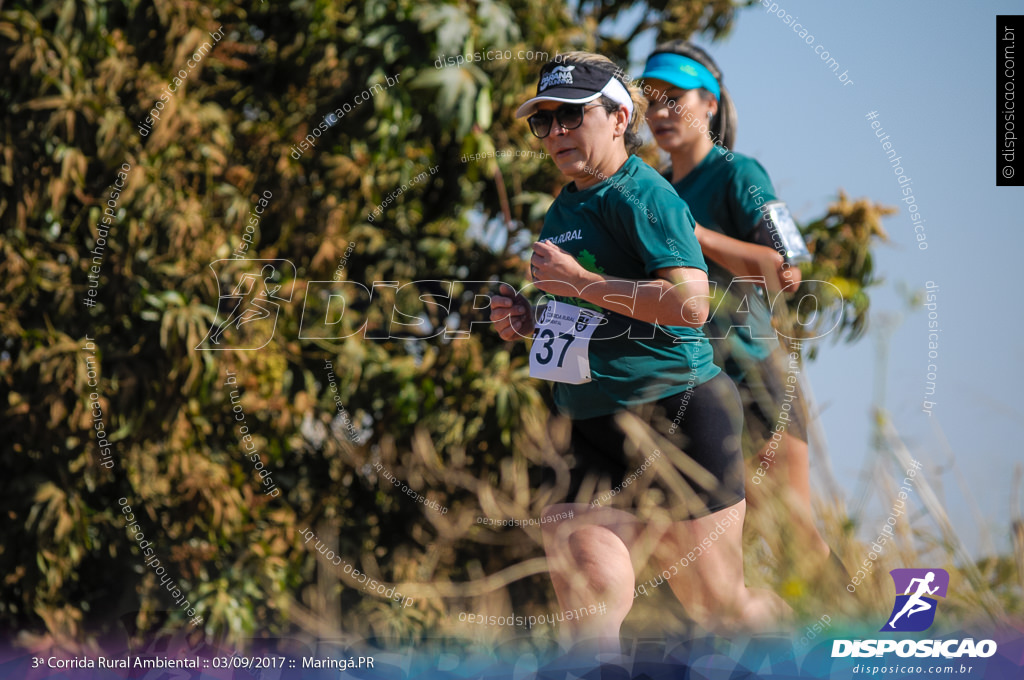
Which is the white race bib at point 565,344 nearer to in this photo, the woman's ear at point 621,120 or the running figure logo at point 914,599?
the woman's ear at point 621,120

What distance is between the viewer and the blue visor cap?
2445 millimetres

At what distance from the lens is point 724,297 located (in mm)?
2434

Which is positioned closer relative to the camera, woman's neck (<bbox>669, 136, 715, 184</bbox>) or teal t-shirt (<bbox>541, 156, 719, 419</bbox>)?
teal t-shirt (<bbox>541, 156, 719, 419</bbox>)

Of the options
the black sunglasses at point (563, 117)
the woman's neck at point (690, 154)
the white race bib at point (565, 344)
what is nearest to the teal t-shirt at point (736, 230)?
the woman's neck at point (690, 154)

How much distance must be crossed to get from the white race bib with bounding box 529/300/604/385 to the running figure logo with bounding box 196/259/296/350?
7.43 feet

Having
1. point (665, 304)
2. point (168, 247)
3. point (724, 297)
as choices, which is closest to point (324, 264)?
point (168, 247)

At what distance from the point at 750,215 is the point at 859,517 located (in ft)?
2.90

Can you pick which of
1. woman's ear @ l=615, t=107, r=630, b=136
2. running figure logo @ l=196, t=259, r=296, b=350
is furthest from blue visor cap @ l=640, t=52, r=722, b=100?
running figure logo @ l=196, t=259, r=296, b=350

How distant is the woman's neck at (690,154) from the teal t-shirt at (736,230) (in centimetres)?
5

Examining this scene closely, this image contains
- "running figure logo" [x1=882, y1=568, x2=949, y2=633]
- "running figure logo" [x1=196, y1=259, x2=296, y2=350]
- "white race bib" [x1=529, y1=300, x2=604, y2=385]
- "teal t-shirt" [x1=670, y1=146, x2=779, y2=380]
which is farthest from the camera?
"running figure logo" [x1=196, y1=259, x2=296, y2=350]

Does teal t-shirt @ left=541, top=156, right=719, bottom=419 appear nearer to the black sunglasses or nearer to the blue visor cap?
the black sunglasses

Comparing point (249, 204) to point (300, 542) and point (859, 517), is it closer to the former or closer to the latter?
point (300, 542)

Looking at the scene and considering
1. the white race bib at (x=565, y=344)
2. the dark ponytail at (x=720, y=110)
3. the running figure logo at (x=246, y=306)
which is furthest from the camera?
the running figure logo at (x=246, y=306)

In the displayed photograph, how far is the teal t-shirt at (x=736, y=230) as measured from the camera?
2404 millimetres
